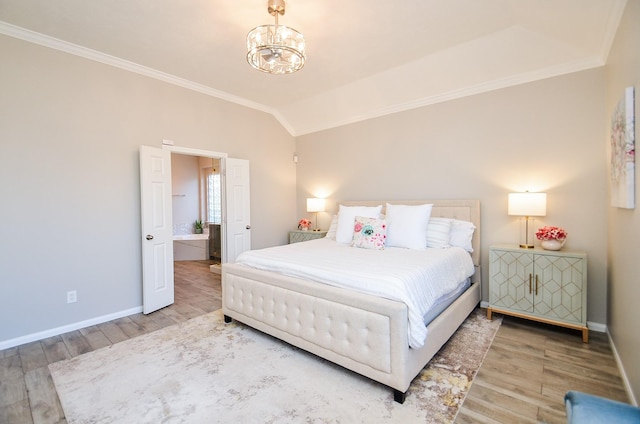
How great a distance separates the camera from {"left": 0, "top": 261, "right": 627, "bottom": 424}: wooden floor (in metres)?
1.75

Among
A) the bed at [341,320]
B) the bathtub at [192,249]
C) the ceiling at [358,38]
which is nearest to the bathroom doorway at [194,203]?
the bathtub at [192,249]

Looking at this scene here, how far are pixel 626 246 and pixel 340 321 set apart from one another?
2071 millimetres

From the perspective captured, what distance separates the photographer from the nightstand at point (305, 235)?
187 inches

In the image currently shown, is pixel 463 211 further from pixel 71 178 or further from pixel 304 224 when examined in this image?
pixel 71 178

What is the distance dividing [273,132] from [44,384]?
4.19m

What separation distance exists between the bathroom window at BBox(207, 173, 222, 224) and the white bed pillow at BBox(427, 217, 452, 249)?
5192 mm

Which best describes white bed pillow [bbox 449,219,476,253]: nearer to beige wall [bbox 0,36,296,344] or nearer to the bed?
the bed

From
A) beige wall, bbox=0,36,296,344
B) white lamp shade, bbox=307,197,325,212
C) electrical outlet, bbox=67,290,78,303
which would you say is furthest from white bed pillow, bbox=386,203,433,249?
electrical outlet, bbox=67,290,78,303

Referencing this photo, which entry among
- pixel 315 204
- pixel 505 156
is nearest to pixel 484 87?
pixel 505 156

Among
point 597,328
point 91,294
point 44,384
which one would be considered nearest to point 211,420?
point 44,384

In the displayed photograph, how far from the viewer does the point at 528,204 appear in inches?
114

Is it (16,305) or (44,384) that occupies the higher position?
(16,305)

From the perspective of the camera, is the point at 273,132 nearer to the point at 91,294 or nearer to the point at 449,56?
the point at 449,56

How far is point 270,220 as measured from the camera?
507 centimetres
